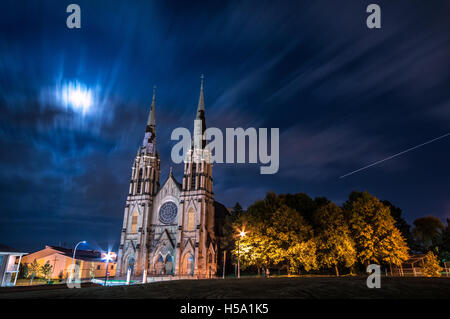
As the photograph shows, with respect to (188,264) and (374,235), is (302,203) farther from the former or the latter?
(188,264)

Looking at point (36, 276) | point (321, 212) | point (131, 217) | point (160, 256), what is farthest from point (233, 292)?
point (36, 276)

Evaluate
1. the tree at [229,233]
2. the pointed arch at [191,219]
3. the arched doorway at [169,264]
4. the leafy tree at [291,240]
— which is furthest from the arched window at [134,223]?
the leafy tree at [291,240]

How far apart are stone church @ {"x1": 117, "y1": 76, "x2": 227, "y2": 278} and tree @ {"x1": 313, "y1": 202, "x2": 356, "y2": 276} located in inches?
1038

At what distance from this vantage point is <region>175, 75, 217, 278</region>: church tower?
57438 millimetres

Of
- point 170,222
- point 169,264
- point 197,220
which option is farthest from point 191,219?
point 169,264

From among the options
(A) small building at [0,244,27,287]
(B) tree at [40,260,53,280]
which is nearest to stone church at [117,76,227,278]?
(B) tree at [40,260,53,280]

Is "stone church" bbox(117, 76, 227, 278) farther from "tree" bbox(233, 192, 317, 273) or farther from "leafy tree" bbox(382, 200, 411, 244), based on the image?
"leafy tree" bbox(382, 200, 411, 244)

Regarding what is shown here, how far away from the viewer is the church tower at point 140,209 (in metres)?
62.1

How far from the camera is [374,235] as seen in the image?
126 ft
